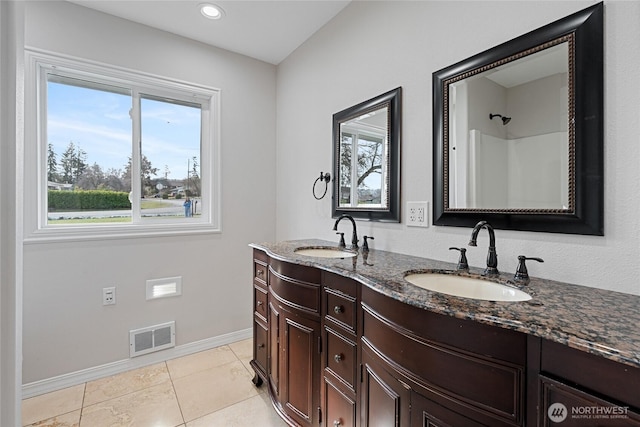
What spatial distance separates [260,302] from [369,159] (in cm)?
120

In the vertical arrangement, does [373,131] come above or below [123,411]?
above

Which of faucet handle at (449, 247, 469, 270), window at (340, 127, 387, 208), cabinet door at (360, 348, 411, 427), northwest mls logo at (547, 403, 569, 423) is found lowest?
cabinet door at (360, 348, 411, 427)

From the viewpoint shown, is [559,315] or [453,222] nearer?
[559,315]

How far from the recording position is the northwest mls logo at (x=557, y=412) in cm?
64

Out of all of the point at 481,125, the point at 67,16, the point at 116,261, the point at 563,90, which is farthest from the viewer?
the point at 116,261

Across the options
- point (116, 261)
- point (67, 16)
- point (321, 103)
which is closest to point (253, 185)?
point (321, 103)

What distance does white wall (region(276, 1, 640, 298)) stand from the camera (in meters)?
0.96

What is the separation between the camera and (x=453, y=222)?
143 cm

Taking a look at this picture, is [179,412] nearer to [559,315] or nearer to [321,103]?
[559,315]

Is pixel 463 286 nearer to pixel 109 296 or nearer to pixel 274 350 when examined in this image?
pixel 274 350

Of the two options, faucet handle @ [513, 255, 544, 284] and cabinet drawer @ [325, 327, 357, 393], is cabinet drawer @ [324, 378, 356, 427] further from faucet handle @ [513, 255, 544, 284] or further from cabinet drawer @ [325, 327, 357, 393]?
faucet handle @ [513, 255, 544, 284]

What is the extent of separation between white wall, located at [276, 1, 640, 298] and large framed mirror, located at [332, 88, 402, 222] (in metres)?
0.07

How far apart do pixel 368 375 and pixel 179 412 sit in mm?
1376
